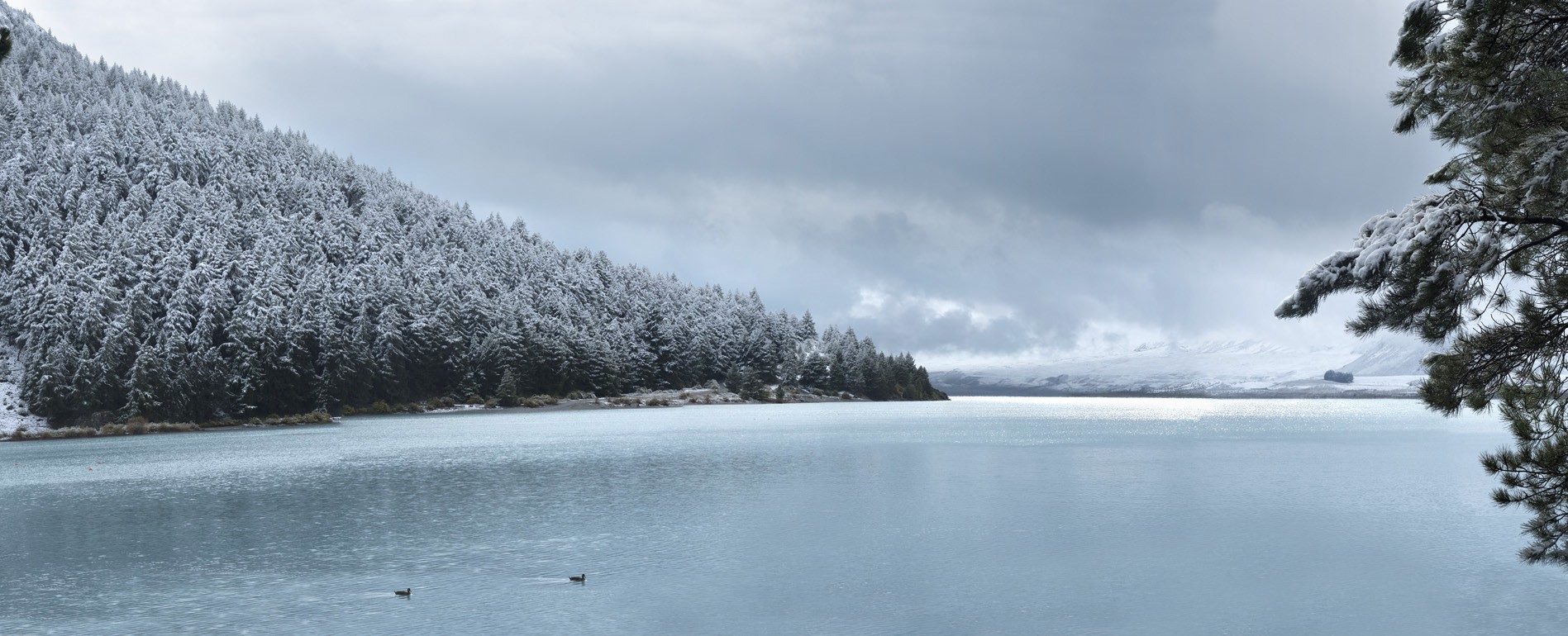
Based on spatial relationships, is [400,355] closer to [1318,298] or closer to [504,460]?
[504,460]

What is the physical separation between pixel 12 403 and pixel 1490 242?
120154mm

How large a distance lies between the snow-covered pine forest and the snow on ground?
1228 mm

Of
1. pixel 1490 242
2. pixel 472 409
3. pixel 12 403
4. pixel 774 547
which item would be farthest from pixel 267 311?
pixel 1490 242

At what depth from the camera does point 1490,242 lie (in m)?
9.98

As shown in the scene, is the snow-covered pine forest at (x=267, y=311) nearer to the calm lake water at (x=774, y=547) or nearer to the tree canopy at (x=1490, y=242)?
the calm lake water at (x=774, y=547)

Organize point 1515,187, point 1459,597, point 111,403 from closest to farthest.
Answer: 1. point 1515,187
2. point 1459,597
3. point 111,403

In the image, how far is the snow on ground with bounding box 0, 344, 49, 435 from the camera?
8956 cm

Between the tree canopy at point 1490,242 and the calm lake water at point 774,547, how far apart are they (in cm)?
648

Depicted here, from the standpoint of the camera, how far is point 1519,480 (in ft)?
37.1

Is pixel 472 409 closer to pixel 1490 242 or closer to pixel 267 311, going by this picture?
pixel 267 311

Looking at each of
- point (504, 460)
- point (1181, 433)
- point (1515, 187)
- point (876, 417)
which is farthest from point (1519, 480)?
point (876, 417)

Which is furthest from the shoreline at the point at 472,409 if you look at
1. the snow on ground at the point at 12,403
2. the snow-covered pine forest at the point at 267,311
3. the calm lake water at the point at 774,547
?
the calm lake water at the point at 774,547

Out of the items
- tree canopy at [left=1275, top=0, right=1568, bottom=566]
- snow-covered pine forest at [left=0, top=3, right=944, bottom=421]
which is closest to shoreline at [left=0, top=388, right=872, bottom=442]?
snow-covered pine forest at [left=0, top=3, right=944, bottom=421]

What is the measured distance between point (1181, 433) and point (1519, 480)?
6797 centimetres
